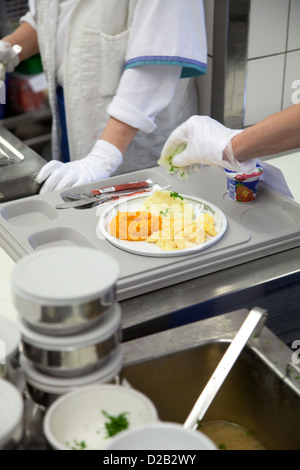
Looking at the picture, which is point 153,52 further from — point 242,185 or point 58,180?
point 242,185

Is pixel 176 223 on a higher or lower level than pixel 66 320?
lower

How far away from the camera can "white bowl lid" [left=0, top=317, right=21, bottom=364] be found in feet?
3.01

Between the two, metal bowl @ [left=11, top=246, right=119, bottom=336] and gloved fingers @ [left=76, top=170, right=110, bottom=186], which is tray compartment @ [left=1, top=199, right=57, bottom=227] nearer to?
gloved fingers @ [left=76, top=170, right=110, bottom=186]

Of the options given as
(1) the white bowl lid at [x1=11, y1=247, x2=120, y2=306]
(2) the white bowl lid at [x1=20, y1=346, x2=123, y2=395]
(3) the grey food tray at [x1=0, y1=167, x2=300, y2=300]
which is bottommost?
(3) the grey food tray at [x1=0, y1=167, x2=300, y2=300]

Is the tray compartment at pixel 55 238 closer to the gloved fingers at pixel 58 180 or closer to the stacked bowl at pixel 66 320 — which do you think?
the gloved fingers at pixel 58 180

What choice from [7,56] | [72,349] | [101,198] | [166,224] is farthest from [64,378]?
[7,56]

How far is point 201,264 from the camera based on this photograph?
145 cm

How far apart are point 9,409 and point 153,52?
5.04 ft

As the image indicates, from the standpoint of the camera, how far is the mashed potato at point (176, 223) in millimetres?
1488

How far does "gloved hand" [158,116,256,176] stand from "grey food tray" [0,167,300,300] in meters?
0.06

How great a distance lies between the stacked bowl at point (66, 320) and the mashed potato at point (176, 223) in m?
0.56

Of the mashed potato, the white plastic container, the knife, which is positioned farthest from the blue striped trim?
the white plastic container

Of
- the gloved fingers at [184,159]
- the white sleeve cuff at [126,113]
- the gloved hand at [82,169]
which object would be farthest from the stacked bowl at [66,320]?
the white sleeve cuff at [126,113]
